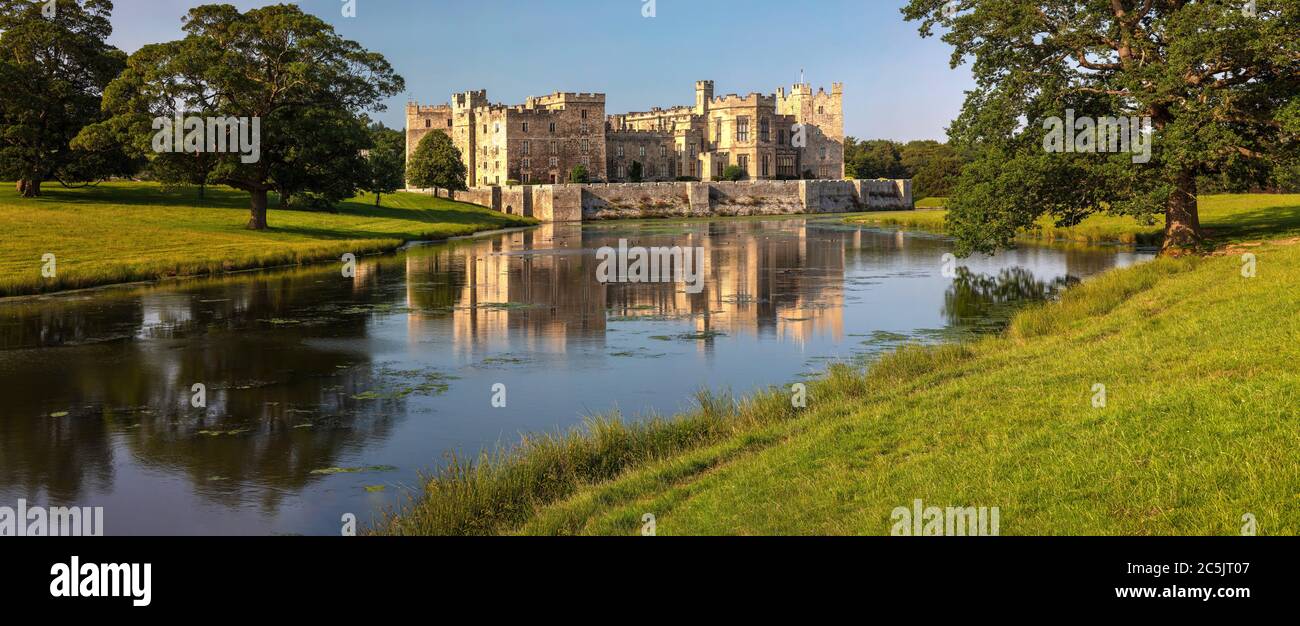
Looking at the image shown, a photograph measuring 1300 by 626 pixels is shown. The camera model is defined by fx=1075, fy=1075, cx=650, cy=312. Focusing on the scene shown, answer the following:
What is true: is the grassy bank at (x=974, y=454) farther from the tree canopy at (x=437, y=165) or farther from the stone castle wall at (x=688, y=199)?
the stone castle wall at (x=688, y=199)

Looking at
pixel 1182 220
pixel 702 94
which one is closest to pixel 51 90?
pixel 1182 220

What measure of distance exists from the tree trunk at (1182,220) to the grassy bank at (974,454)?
15.1 metres

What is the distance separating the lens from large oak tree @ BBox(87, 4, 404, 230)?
50406 millimetres

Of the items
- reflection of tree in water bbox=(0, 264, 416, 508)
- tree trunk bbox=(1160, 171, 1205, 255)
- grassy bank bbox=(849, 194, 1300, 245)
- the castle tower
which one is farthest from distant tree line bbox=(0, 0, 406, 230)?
the castle tower

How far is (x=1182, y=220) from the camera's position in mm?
31953

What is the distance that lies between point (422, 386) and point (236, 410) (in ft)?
10.6

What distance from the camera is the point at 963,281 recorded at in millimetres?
35719

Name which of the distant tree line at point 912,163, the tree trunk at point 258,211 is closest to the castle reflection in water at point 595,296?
the tree trunk at point 258,211

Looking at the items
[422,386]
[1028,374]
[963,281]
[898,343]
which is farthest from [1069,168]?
[422,386]

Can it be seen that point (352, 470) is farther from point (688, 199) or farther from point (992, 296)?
point (688, 199)

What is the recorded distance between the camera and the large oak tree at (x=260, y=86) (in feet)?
165

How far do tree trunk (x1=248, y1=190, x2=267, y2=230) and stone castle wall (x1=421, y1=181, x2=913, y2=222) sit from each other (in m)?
46.9

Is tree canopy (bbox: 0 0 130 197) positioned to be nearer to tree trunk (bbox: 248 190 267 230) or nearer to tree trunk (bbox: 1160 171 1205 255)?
tree trunk (bbox: 248 190 267 230)
